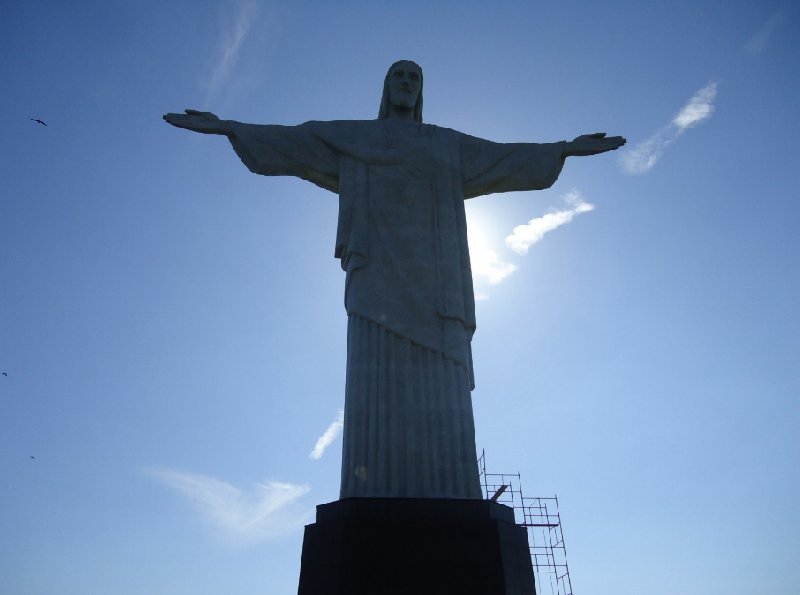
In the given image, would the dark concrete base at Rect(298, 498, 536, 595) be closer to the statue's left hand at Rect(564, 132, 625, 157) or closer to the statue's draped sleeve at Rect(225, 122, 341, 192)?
the statue's draped sleeve at Rect(225, 122, 341, 192)

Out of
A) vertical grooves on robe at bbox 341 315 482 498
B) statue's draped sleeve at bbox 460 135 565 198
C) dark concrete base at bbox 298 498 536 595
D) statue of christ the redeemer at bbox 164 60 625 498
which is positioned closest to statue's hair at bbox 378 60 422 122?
statue of christ the redeemer at bbox 164 60 625 498

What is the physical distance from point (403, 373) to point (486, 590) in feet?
7.60

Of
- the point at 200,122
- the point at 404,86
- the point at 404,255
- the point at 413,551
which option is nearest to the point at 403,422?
the point at 413,551

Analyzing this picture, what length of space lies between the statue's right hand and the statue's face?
241 cm

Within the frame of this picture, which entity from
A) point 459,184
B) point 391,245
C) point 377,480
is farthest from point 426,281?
point 377,480

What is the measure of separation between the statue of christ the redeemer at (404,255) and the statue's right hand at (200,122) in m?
0.01

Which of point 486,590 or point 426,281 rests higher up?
point 426,281

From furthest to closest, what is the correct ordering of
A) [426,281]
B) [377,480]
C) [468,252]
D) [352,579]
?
[468,252], [426,281], [377,480], [352,579]

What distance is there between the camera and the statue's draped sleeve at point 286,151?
8273mm

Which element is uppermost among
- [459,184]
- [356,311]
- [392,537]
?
[459,184]

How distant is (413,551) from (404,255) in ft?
11.2

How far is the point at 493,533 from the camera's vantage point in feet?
17.7

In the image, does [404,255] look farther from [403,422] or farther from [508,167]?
[508,167]

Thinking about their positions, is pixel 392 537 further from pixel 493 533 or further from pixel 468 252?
pixel 468 252
